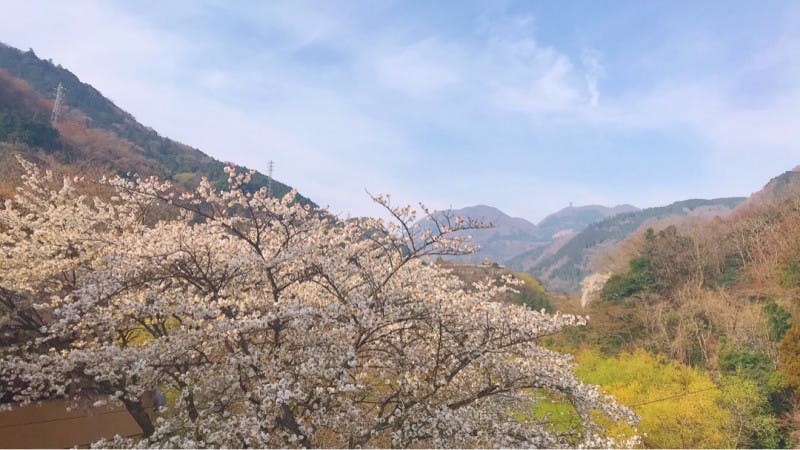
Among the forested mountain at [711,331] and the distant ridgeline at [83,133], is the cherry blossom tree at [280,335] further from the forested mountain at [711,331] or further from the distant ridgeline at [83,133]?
the forested mountain at [711,331]

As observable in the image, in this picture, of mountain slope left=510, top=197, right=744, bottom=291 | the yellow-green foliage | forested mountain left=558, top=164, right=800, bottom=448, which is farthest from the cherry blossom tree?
mountain slope left=510, top=197, right=744, bottom=291

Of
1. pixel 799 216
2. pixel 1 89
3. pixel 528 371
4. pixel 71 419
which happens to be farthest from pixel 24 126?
pixel 799 216

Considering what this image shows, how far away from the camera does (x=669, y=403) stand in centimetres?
1680

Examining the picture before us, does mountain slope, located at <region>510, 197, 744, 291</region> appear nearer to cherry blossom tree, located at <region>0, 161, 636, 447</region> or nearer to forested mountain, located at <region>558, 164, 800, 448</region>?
forested mountain, located at <region>558, 164, 800, 448</region>

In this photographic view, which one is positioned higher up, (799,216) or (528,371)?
(799,216)

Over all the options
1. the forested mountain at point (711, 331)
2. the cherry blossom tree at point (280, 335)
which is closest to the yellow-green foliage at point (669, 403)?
the forested mountain at point (711, 331)

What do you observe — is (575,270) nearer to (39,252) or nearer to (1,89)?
(1,89)

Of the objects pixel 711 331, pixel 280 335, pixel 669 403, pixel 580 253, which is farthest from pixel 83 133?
pixel 580 253

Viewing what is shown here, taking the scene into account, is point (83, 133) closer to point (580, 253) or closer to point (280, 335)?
point (280, 335)

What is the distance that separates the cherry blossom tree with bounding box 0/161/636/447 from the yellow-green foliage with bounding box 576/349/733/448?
9371 mm

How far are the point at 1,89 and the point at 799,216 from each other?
70465 millimetres

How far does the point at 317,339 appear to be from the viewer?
6199 mm

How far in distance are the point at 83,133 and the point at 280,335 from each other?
57305 mm

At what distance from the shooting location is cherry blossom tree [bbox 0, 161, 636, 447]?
230 inches
